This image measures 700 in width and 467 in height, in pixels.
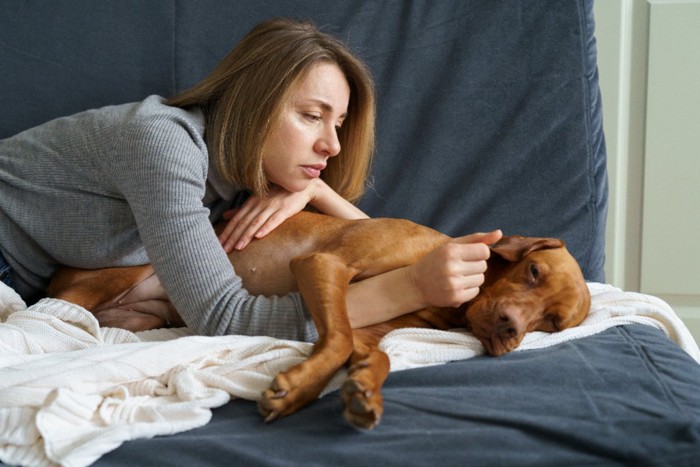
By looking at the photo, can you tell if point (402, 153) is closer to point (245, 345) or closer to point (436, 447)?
point (245, 345)

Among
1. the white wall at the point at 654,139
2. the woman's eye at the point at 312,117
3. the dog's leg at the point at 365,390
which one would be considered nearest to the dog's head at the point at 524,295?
the dog's leg at the point at 365,390

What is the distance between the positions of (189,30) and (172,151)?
0.98 m

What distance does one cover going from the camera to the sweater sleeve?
171 centimetres

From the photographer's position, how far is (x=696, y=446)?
4.32ft

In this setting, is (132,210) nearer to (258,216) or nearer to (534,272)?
(258,216)

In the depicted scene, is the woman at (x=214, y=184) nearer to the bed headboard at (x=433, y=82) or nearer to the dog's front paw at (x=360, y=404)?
the bed headboard at (x=433, y=82)

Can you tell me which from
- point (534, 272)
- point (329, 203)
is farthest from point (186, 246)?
point (534, 272)

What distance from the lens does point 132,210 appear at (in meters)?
1.85

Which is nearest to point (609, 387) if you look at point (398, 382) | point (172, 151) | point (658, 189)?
point (398, 382)

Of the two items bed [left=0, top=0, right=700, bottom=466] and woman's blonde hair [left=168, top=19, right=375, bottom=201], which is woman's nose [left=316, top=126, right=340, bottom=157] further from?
bed [left=0, top=0, right=700, bottom=466]

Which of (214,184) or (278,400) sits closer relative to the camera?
(278,400)

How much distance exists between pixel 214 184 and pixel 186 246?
44cm

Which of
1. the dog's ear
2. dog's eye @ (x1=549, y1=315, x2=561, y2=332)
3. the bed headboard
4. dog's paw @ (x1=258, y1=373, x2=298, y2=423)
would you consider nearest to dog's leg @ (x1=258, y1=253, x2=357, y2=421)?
dog's paw @ (x1=258, y1=373, x2=298, y2=423)

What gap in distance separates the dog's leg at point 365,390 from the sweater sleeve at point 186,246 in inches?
13.4
